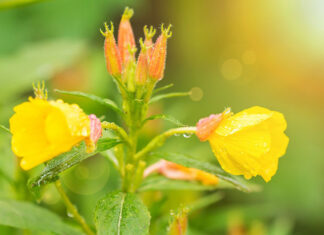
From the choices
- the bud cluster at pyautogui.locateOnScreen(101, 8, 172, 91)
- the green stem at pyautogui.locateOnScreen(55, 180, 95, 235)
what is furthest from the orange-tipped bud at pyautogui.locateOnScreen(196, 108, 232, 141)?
the green stem at pyautogui.locateOnScreen(55, 180, 95, 235)

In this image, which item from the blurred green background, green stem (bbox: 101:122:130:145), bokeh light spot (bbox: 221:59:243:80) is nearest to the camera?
green stem (bbox: 101:122:130:145)

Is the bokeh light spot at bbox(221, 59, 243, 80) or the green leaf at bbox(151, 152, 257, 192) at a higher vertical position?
the green leaf at bbox(151, 152, 257, 192)

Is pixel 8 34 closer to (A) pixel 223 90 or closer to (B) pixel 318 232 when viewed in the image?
(A) pixel 223 90

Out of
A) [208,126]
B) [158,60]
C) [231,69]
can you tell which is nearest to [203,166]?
[208,126]

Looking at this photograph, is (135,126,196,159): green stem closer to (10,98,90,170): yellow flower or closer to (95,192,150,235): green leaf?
(95,192,150,235): green leaf

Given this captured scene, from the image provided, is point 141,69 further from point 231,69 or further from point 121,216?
point 231,69

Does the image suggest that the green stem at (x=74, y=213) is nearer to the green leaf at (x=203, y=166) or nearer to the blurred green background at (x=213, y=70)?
the green leaf at (x=203, y=166)
